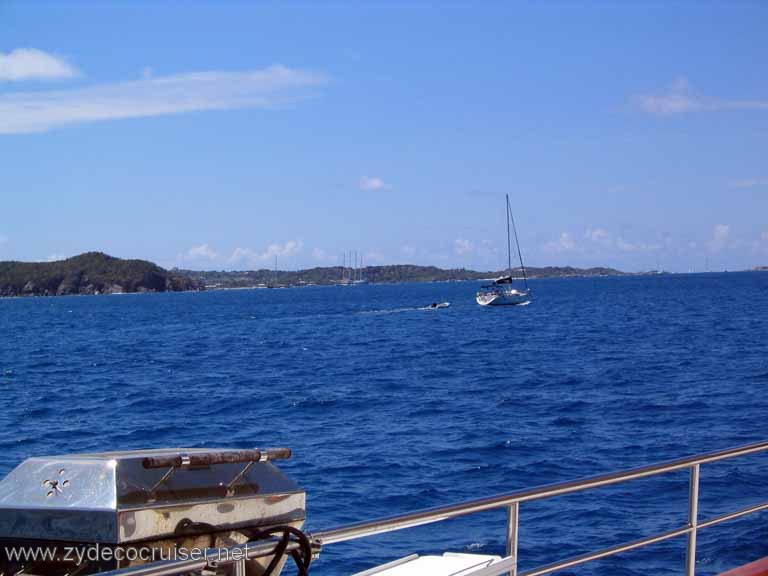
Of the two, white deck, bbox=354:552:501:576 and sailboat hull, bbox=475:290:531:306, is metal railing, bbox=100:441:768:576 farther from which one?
sailboat hull, bbox=475:290:531:306

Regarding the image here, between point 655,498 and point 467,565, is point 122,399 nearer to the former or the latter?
point 655,498

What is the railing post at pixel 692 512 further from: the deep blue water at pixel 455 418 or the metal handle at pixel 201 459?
the deep blue water at pixel 455 418

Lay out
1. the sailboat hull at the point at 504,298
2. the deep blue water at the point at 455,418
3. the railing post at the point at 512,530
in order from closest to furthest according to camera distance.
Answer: the railing post at the point at 512,530 → the deep blue water at the point at 455,418 → the sailboat hull at the point at 504,298

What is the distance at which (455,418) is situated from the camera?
27.4 metres

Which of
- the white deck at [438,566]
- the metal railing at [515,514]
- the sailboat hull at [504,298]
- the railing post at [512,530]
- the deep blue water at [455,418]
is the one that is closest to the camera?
the metal railing at [515,514]

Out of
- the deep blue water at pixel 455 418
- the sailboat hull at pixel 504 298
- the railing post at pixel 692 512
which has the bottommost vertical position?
the deep blue water at pixel 455 418

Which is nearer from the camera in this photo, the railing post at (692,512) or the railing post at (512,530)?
the railing post at (512,530)

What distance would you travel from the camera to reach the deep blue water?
571 inches

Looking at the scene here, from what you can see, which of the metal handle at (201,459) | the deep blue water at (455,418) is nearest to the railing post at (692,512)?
the metal handle at (201,459)

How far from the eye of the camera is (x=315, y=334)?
239 feet

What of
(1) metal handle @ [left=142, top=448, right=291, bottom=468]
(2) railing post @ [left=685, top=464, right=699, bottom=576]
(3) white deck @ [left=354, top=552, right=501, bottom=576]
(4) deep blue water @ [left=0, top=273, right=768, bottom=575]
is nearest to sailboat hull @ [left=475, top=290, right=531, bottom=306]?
(4) deep blue water @ [left=0, top=273, right=768, bottom=575]

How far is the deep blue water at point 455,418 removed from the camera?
571 inches

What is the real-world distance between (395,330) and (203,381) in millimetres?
34560

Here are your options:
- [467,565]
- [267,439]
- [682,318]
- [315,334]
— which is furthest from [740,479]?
[682,318]
